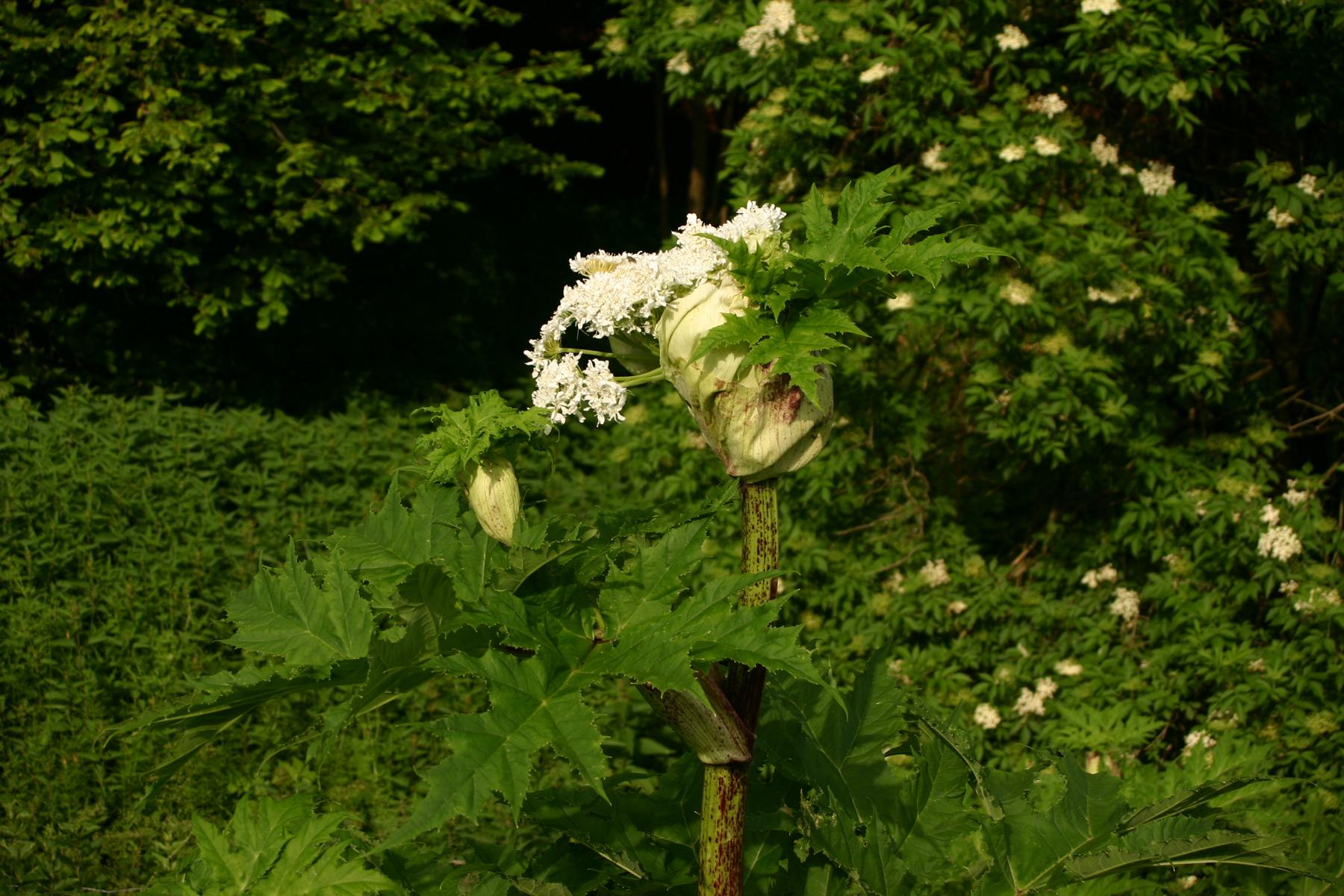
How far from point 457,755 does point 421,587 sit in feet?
1.02

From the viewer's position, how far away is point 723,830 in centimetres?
153

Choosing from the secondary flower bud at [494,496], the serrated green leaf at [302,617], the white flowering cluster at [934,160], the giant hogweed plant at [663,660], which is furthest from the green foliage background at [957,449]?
the secondary flower bud at [494,496]

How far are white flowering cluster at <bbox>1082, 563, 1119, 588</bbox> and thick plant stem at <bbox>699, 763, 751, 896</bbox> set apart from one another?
3.66 m

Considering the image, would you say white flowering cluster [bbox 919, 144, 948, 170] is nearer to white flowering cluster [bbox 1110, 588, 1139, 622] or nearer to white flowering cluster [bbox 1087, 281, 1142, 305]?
white flowering cluster [bbox 1087, 281, 1142, 305]

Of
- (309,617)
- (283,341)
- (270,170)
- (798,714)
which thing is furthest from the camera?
(283,341)

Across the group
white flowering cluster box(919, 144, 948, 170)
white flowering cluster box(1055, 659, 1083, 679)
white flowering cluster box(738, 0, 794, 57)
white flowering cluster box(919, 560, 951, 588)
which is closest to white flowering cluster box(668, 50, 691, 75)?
white flowering cluster box(738, 0, 794, 57)

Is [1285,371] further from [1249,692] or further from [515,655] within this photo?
[515,655]

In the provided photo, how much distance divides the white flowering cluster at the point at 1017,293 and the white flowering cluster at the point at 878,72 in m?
0.96

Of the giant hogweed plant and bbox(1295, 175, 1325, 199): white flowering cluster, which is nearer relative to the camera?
the giant hogweed plant

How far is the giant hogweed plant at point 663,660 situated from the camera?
1.31 meters

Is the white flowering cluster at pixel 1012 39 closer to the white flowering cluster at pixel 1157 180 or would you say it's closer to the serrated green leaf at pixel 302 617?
the white flowering cluster at pixel 1157 180

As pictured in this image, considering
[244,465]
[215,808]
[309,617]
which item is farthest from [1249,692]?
[244,465]

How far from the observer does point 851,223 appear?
4.78ft

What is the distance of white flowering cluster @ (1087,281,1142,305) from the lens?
4.37 metres
